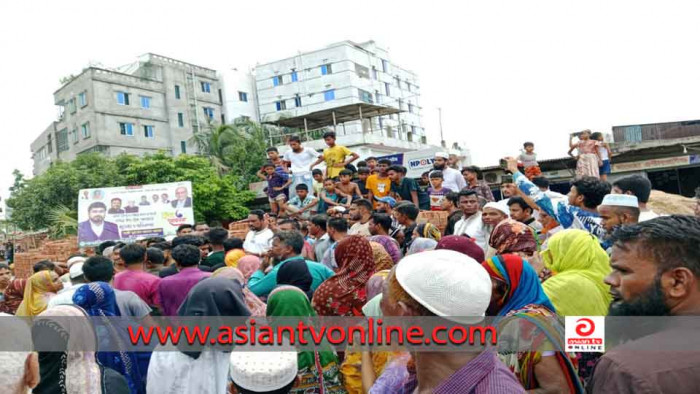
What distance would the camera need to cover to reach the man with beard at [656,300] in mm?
1379

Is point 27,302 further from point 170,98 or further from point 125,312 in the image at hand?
point 170,98

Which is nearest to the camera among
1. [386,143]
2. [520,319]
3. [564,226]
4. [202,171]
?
[520,319]

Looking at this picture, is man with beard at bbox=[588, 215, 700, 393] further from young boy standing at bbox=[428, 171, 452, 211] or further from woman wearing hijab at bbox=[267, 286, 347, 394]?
young boy standing at bbox=[428, 171, 452, 211]

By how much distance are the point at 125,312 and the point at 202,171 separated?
80.5 feet

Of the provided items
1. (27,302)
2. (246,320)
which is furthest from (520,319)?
(27,302)

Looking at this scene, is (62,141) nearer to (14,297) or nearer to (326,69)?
(326,69)

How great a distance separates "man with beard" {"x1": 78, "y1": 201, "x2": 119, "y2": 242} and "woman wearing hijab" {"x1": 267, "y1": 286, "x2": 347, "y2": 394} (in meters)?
9.68

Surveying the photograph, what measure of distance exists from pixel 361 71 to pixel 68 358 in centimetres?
4873

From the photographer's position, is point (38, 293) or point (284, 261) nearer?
point (284, 261)

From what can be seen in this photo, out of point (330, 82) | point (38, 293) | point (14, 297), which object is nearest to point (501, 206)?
point (38, 293)

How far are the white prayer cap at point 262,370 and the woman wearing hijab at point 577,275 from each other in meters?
1.47

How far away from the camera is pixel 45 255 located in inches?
464

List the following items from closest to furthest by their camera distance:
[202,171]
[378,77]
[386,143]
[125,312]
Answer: [125,312] → [202,171] → [386,143] → [378,77]

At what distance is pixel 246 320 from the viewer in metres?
3.53
